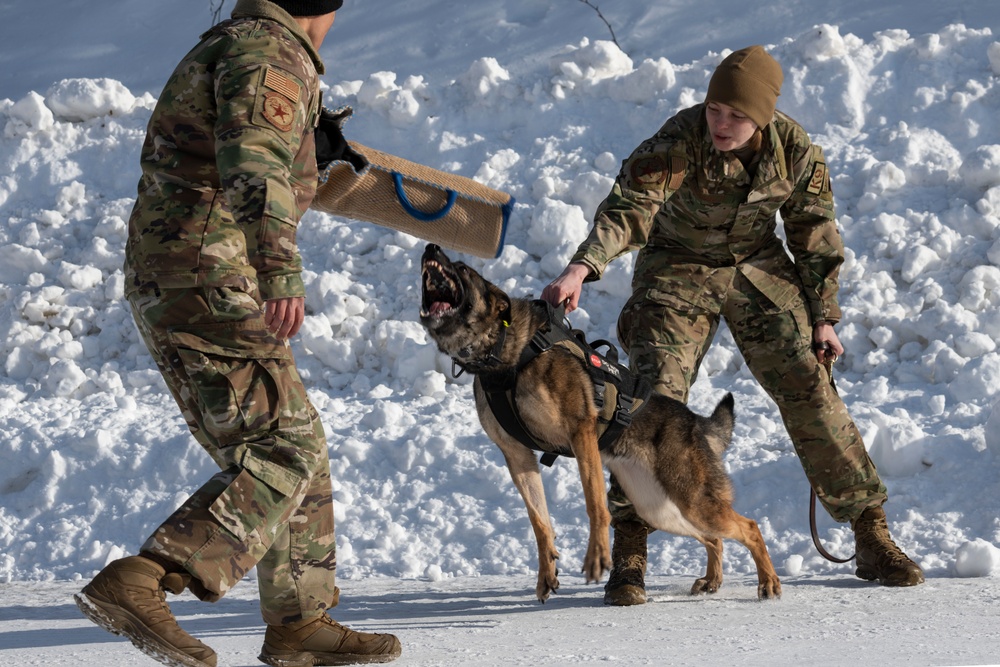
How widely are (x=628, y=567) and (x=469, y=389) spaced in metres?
3.00

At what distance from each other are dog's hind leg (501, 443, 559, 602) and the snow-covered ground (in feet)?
0.48

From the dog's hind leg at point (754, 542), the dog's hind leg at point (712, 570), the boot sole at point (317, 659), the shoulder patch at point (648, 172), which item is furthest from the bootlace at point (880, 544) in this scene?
the boot sole at point (317, 659)

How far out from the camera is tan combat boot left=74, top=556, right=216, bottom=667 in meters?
2.80

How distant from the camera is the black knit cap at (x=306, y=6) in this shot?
3.27 metres

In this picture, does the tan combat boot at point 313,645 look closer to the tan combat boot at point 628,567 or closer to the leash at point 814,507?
the tan combat boot at point 628,567

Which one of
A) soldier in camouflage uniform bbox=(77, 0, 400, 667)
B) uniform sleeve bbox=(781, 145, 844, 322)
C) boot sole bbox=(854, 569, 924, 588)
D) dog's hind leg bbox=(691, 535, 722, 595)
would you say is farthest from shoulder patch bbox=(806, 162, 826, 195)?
soldier in camouflage uniform bbox=(77, 0, 400, 667)

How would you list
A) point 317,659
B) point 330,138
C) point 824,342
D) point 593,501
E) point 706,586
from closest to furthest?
point 317,659, point 330,138, point 593,501, point 706,586, point 824,342

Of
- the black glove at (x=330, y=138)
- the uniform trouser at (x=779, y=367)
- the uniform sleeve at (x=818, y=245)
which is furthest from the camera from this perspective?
the uniform sleeve at (x=818, y=245)

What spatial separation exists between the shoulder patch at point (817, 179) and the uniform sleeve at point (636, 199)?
23.9 inches

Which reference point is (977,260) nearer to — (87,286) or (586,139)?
(586,139)

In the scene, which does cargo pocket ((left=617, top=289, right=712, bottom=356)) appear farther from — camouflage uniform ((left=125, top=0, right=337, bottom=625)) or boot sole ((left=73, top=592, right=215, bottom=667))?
boot sole ((left=73, top=592, right=215, bottom=667))

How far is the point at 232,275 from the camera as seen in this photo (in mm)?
3150

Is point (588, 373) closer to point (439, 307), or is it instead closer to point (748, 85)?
point (439, 307)

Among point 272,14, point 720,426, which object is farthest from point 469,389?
point 272,14
